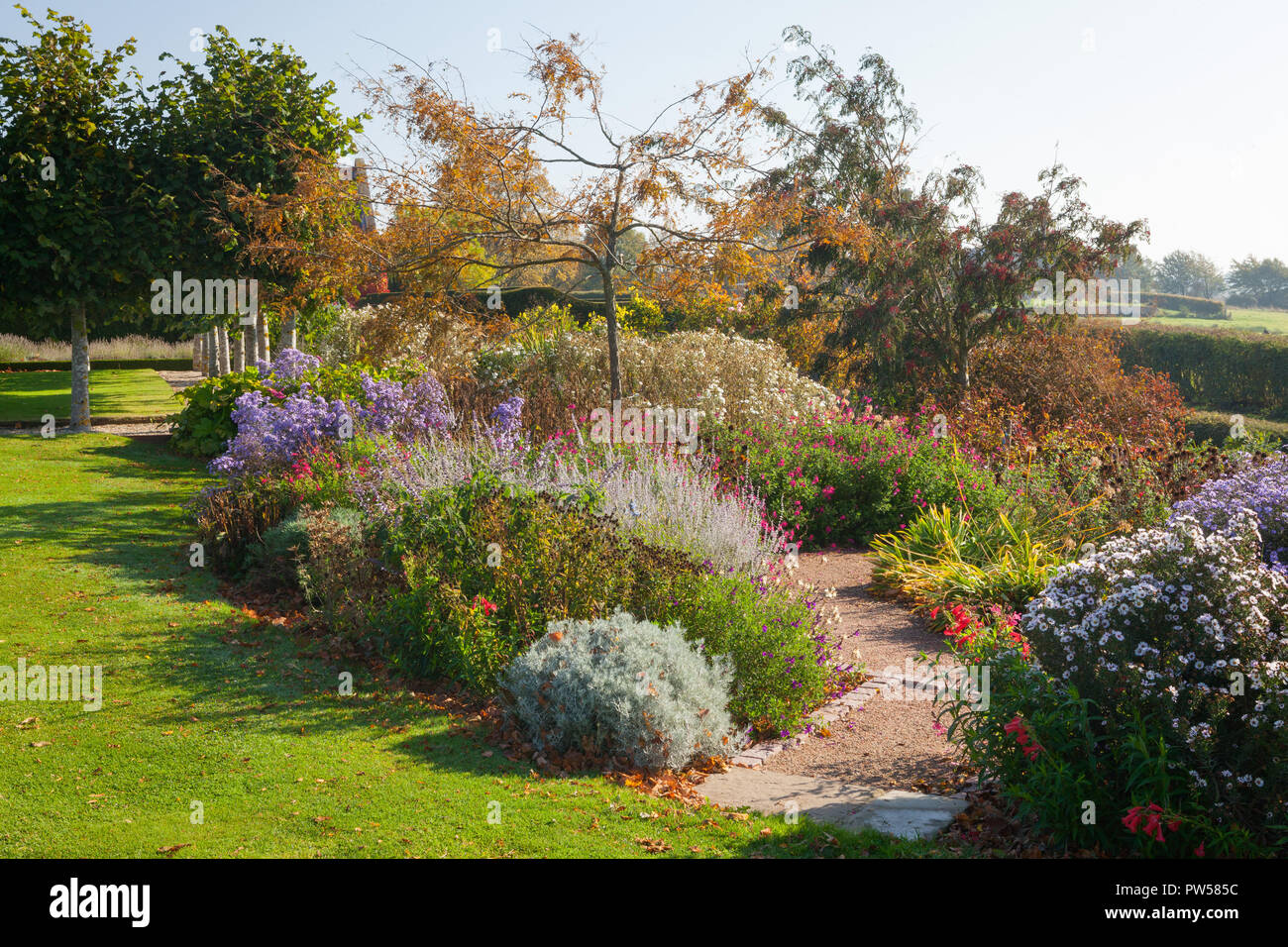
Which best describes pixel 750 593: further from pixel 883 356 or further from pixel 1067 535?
pixel 883 356

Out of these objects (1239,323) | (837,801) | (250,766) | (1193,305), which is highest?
(1193,305)

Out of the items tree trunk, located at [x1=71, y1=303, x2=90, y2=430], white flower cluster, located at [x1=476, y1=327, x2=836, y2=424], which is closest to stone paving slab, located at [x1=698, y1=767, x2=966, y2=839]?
white flower cluster, located at [x1=476, y1=327, x2=836, y2=424]

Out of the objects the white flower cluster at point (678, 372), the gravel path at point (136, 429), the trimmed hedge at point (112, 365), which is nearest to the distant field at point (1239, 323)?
the white flower cluster at point (678, 372)

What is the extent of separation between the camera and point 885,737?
17.1ft

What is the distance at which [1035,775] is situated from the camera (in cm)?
372

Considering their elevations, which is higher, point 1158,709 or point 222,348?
point 222,348

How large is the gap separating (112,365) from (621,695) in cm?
2560

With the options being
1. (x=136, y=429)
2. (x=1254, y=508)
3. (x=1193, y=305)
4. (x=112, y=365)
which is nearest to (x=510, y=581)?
(x=1254, y=508)

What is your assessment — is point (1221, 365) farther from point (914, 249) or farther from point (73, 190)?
point (73, 190)

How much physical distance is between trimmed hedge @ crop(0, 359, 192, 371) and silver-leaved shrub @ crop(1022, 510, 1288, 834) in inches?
1023

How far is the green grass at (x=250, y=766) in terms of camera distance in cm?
376


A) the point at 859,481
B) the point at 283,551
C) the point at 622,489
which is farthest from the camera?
the point at 859,481

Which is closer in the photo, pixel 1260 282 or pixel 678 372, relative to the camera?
pixel 678 372

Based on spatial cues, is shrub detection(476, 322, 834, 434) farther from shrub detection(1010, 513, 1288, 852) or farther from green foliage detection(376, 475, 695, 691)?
shrub detection(1010, 513, 1288, 852)
